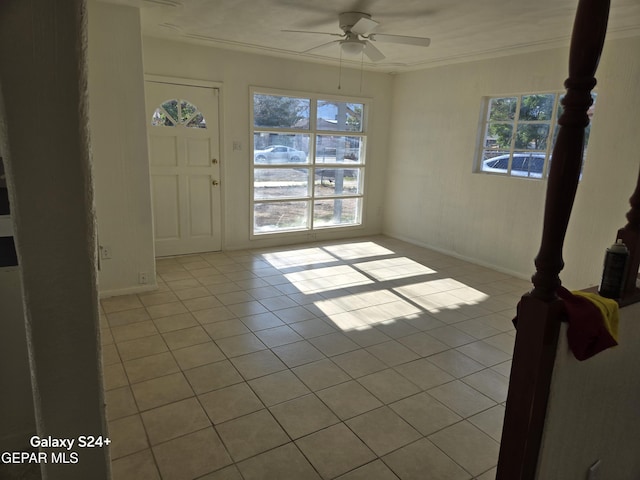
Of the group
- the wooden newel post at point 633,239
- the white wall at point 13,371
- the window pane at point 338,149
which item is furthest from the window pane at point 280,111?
the wooden newel post at point 633,239

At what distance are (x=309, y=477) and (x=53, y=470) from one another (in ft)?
4.49

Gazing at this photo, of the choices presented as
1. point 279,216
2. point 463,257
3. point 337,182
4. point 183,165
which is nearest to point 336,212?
point 337,182

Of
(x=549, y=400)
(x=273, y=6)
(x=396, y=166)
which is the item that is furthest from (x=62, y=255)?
Result: (x=396, y=166)

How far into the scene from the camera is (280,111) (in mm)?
5793

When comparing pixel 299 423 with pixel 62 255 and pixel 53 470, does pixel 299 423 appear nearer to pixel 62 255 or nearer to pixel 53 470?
pixel 53 470

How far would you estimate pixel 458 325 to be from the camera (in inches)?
145

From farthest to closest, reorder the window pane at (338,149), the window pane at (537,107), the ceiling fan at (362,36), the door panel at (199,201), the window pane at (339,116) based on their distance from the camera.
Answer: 1. the window pane at (338,149)
2. the window pane at (339,116)
3. the door panel at (199,201)
4. the window pane at (537,107)
5. the ceiling fan at (362,36)

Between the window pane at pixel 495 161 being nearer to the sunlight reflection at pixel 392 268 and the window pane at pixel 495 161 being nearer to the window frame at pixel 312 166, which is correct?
the sunlight reflection at pixel 392 268

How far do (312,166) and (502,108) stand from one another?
264 centimetres

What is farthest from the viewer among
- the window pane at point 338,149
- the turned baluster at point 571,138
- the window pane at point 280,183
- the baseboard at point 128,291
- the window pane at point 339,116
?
the window pane at point 338,149

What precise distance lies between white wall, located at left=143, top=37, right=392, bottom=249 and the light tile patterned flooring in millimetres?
1164

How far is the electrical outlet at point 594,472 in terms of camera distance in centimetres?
171

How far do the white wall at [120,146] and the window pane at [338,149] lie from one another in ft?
9.54

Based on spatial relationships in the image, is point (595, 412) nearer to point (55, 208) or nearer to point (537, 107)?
point (55, 208)
